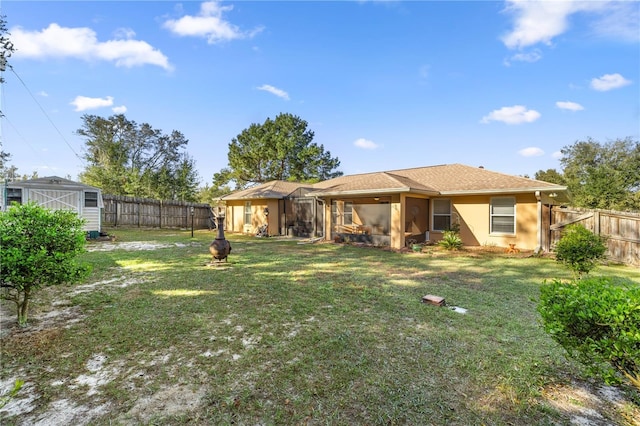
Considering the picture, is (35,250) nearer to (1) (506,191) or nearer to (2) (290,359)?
(2) (290,359)

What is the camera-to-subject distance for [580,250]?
568 cm

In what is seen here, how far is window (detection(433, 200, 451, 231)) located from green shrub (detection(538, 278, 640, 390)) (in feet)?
33.8

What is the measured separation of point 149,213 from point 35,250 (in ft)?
60.5

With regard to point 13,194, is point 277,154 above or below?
above

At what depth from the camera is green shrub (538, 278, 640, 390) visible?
5.89 ft

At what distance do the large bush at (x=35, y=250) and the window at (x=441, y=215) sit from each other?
12.0 meters

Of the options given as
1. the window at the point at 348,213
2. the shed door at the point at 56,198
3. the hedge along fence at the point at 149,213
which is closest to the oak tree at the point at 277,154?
the hedge along fence at the point at 149,213

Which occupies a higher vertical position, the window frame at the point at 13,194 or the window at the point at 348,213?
the window frame at the point at 13,194

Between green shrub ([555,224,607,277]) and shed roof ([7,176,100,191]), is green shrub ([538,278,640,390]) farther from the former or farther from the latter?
shed roof ([7,176,100,191])

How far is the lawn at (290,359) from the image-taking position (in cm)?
215

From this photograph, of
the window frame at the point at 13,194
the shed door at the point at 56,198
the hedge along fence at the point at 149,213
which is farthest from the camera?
the hedge along fence at the point at 149,213

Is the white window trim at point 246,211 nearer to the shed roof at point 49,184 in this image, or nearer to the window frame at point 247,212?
the window frame at point 247,212

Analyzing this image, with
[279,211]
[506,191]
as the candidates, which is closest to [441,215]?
[506,191]

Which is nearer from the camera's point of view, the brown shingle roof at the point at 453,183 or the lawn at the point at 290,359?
the lawn at the point at 290,359
